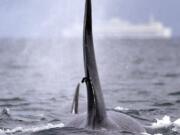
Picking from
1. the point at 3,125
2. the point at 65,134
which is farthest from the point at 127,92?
the point at 65,134

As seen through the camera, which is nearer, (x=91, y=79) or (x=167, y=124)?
(x=91, y=79)

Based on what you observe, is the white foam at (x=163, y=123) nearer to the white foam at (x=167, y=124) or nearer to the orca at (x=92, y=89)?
the white foam at (x=167, y=124)

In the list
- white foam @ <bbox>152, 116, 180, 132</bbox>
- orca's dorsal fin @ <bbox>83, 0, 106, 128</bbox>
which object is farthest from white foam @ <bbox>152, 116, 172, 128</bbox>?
orca's dorsal fin @ <bbox>83, 0, 106, 128</bbox>

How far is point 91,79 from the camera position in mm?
8734

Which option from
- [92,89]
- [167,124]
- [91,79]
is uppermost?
[91,79]

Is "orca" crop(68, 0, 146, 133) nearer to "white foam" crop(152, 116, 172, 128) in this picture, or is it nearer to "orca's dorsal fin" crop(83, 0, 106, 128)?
"orca's dorsal fin" crop(83, 0, 106, 128)

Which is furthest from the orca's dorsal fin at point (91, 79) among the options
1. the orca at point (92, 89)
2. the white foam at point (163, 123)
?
the white foam at point (163, 123)

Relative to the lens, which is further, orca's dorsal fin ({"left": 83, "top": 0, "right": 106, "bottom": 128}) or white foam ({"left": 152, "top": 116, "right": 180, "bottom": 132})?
white foam ({"left": 152, "top": 116, "right": 180, "bottom": 132})

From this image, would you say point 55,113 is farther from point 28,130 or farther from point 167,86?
point 167,86

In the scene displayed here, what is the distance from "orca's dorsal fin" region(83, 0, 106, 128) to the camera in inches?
342

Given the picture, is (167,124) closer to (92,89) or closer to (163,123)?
(163,123)

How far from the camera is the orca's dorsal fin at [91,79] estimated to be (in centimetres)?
869

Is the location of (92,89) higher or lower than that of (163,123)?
higher

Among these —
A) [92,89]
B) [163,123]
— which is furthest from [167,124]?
[92,89]
